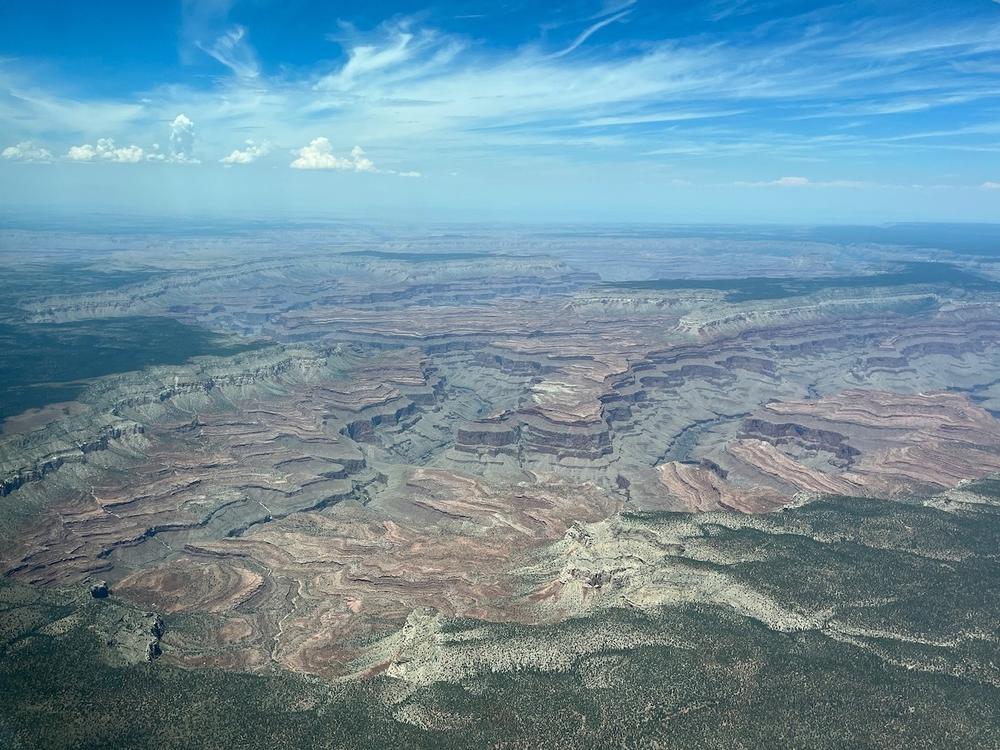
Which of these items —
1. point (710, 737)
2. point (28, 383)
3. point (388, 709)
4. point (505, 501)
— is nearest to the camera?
point (710, 737)

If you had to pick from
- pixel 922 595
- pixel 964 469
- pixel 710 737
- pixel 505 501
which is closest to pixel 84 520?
pixel 505 501

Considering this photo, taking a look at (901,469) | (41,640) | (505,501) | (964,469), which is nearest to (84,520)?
(41,640)

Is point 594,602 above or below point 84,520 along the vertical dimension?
above

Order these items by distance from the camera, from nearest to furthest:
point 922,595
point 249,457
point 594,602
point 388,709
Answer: point 388,709 → point 922,595 → point 594,602 → point 249,457

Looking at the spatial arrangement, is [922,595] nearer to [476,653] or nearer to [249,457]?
[476,653]

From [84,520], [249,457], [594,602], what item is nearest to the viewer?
[594,602]

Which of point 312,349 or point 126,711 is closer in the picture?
point 126,711

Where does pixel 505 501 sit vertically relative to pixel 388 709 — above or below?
below

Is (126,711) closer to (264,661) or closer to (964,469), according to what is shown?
(264,661)

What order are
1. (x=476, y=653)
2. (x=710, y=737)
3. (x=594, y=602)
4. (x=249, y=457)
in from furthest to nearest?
1. (x=249, y=457)
2. (x=594, y=602)
3. (x=476, y=653)
4. (x=710, y=737)
